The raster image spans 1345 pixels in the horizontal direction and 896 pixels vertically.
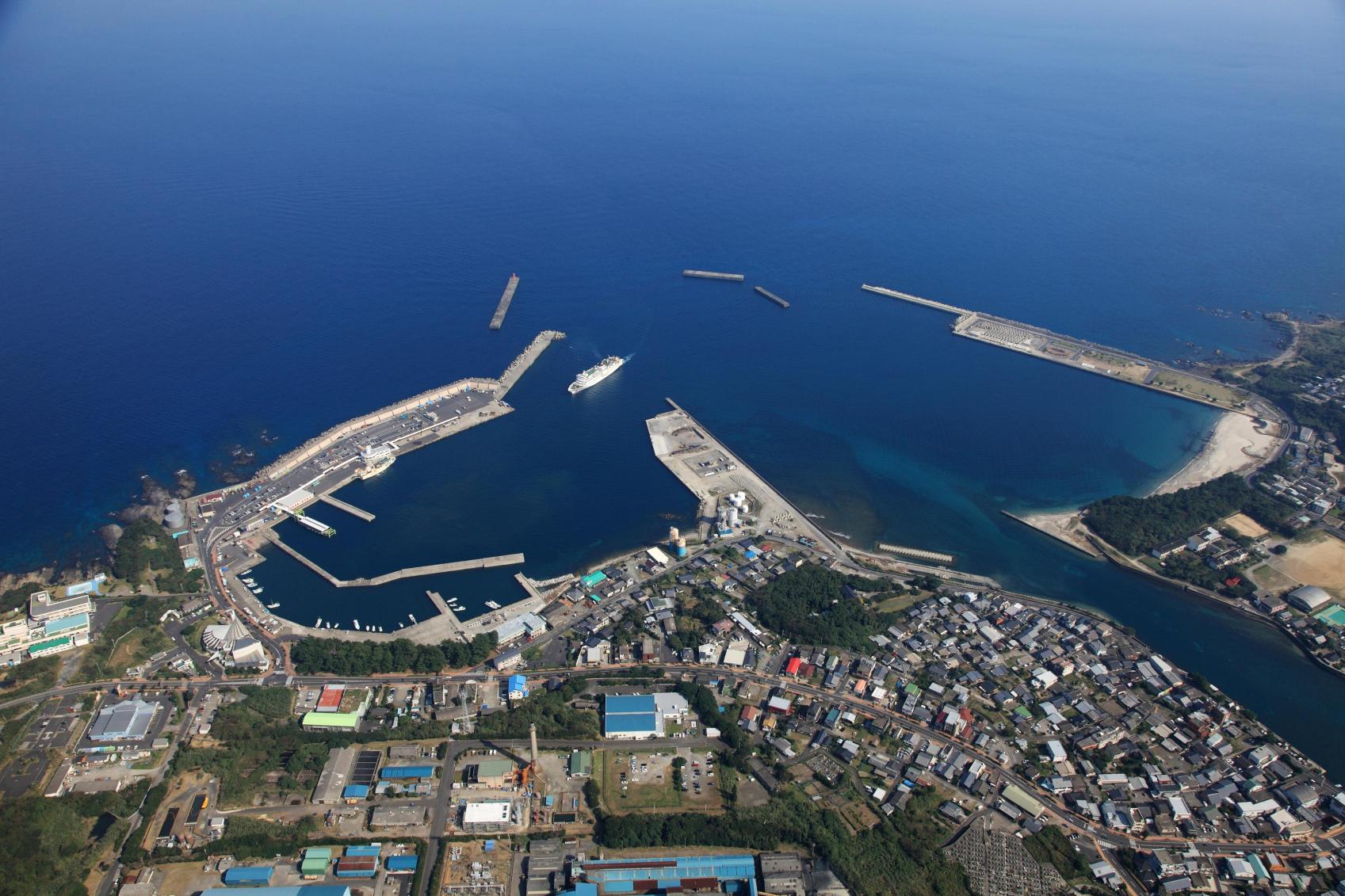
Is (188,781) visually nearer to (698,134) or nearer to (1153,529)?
(1153,529)

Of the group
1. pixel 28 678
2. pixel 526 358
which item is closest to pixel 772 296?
pixel 526 358

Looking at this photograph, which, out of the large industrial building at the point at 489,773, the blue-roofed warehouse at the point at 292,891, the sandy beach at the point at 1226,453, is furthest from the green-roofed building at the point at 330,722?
the sandy beach at the point at 1226,453

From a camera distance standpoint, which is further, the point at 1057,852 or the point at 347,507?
the point at 347,507

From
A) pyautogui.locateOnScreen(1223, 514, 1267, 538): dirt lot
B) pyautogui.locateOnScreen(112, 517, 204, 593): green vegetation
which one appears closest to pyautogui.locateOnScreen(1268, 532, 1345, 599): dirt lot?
pyautogui.locateOnScreen(1223, 514, 1267, 538): dirt lot

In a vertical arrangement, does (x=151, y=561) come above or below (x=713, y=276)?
below

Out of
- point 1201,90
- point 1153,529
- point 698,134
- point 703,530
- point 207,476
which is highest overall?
point 1201,90

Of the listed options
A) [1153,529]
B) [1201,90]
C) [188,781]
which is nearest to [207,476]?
[188,781]

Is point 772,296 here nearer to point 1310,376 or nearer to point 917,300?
point 917,300
